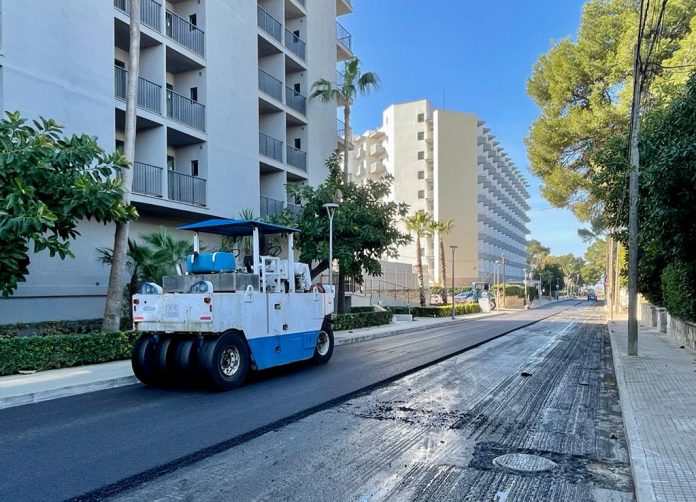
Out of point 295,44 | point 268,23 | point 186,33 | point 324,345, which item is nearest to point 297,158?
point 295,44

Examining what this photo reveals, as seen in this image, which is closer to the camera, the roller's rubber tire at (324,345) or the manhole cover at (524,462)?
the manhole cover at (524,462)

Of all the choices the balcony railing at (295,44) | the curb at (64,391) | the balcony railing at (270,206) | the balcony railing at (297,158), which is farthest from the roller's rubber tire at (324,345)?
the balcony railing at (295,44)

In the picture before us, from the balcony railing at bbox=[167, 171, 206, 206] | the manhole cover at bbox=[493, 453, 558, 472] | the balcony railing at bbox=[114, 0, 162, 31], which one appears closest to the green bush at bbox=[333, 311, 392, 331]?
the balcony railing at bbox=[167, 171, 206, 206]

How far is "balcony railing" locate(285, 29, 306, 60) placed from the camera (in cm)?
2862

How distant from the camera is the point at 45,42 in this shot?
1530 centimetres

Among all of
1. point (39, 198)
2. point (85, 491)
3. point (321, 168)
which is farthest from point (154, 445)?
point (321, 168)

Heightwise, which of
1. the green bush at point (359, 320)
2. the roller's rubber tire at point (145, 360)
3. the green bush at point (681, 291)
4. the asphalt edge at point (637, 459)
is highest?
the green bush at point (681, 291)

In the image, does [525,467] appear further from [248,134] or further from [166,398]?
[248,134]

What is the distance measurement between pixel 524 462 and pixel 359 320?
1950cm

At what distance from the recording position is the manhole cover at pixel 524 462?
16.9 feet

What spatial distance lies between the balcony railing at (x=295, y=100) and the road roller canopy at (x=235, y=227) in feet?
60.0

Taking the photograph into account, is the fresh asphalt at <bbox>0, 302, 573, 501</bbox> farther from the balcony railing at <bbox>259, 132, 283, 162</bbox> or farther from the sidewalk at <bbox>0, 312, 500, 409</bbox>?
the balcony railing at <bbox>259, 132, 283, 162</bbox>

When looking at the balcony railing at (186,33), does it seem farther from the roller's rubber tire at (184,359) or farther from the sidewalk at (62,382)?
the roller's rubber tire at (184,359)

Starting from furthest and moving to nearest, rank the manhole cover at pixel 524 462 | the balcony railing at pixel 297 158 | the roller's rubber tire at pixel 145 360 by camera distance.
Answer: the balcony railing at pixel 297 158, the roller's rubber tire at pixel 145 360, the manhole cover at pixel 524 462
